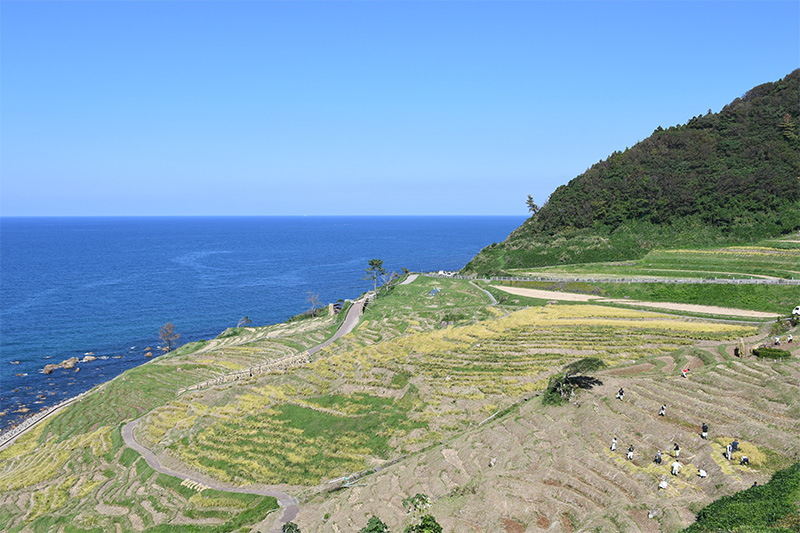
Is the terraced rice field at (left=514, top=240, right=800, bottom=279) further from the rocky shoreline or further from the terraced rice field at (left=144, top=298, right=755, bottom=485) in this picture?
the rocky shoreline

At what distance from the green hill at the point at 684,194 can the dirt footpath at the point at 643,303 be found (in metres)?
25.9

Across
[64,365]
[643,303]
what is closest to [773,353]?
[643,303]

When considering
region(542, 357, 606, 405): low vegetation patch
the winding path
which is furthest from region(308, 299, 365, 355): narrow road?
region(542, 357, 606, 405): low vegetation patch

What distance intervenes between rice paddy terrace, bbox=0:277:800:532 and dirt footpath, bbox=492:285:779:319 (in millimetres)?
5667

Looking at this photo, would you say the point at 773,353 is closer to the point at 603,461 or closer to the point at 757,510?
the point at 603,461

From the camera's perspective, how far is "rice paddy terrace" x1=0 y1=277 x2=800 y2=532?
3212 centimetres

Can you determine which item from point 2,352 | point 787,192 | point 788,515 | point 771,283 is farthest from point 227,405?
point 787,192

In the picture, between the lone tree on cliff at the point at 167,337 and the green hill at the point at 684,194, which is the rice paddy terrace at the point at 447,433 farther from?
the green hill at the point at 684,194

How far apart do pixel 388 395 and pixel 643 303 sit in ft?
155

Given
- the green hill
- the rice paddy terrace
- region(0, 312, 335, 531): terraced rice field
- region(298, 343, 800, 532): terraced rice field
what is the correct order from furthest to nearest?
the green hill, region(0, 312, 335, 531): terraced rice field, the rice paddy terrace, region(298, 343, 800, 532): terraced rice field

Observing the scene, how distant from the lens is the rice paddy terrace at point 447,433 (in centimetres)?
3212

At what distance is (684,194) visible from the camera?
11938cm

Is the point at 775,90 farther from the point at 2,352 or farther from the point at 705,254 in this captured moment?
the point at 2,352

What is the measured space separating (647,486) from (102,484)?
169 feet
